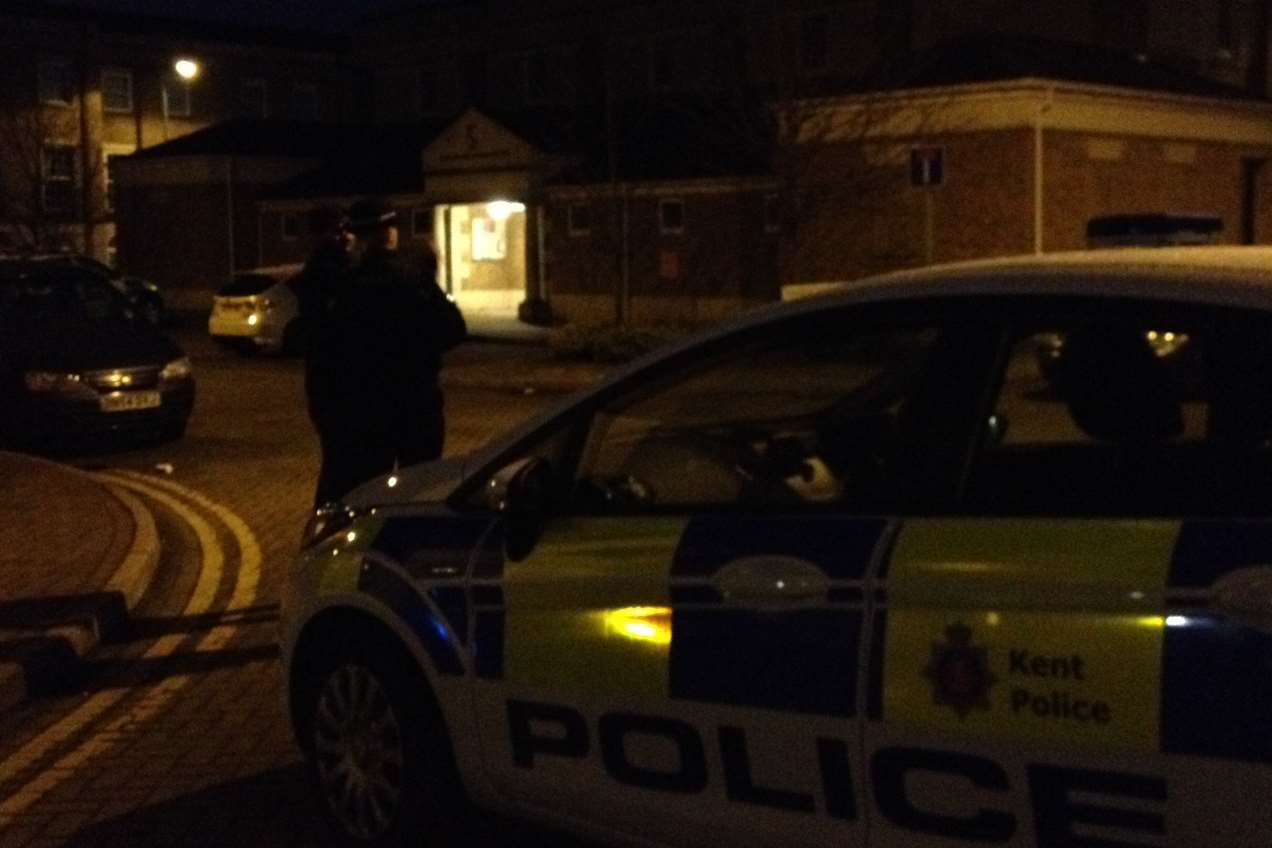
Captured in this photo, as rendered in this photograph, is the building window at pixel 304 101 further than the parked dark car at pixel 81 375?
Yes

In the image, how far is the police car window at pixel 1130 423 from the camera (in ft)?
13.1

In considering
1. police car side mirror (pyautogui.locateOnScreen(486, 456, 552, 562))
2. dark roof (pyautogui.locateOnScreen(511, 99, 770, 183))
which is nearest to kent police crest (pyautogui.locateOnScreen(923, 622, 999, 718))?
police car side mirror (pyautogui.locateOnScreen(486, 456, 552, 562))

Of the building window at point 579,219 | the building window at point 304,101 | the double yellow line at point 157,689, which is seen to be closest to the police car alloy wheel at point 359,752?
the double yellow line at point 157,689

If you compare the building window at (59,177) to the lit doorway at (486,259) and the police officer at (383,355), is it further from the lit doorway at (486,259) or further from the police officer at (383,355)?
the police officer at (383,355)

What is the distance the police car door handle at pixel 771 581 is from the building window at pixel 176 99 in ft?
195

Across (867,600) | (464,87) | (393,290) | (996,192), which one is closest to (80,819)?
(393,290)

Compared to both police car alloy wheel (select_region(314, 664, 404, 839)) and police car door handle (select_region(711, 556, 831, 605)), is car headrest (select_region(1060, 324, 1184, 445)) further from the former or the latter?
police car alloy wheel (select_region(314, 664, 404, 839))

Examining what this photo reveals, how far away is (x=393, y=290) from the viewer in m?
8.27

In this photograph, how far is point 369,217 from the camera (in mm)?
8250

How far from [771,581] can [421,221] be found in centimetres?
4223

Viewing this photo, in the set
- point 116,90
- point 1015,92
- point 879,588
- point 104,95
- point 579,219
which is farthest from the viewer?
point 116,90


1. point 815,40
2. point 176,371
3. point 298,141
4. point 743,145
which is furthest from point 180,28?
point 176,371

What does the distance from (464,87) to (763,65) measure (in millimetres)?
14421

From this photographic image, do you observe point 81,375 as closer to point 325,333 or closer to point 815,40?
point 325,333
